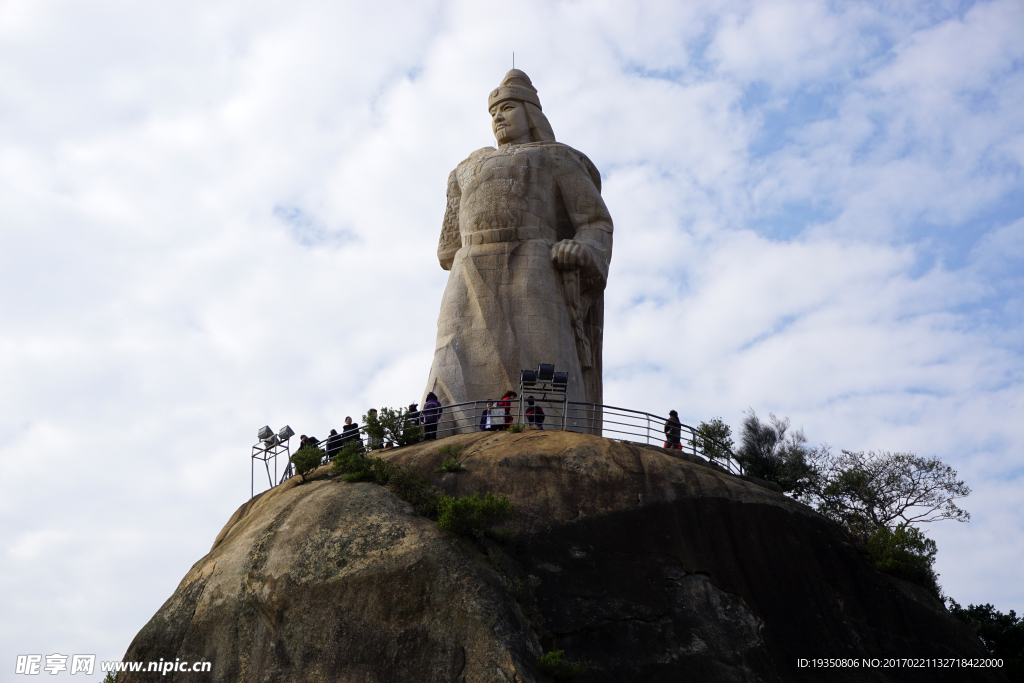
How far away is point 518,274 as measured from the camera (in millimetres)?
19703

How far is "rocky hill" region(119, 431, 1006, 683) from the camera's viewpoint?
1315 cm

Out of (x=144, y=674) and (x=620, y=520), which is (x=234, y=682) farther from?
(x=620, y=520)

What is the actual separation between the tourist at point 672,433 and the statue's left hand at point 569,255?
3.38 meters

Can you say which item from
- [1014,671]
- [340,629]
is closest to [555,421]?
[340,629]

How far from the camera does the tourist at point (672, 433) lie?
17284 millimetres

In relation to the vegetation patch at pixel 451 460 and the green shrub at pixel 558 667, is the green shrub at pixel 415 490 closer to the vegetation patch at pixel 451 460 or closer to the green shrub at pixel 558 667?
the vegetation patch at pixel 451 460

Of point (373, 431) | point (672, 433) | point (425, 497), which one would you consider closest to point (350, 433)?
point (373, 431)

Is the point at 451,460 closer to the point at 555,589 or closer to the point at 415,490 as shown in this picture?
the point at 415,490

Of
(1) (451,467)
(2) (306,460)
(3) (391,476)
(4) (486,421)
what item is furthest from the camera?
(4) (486,421)

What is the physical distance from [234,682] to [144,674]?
1.40 metres

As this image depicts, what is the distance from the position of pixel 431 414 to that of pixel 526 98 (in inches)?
294

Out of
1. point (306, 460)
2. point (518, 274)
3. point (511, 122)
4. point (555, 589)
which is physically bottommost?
point (555, 589)

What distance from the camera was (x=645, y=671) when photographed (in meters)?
13.4

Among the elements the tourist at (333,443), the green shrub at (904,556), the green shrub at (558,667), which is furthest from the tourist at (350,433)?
the green shrub at (904,556)
